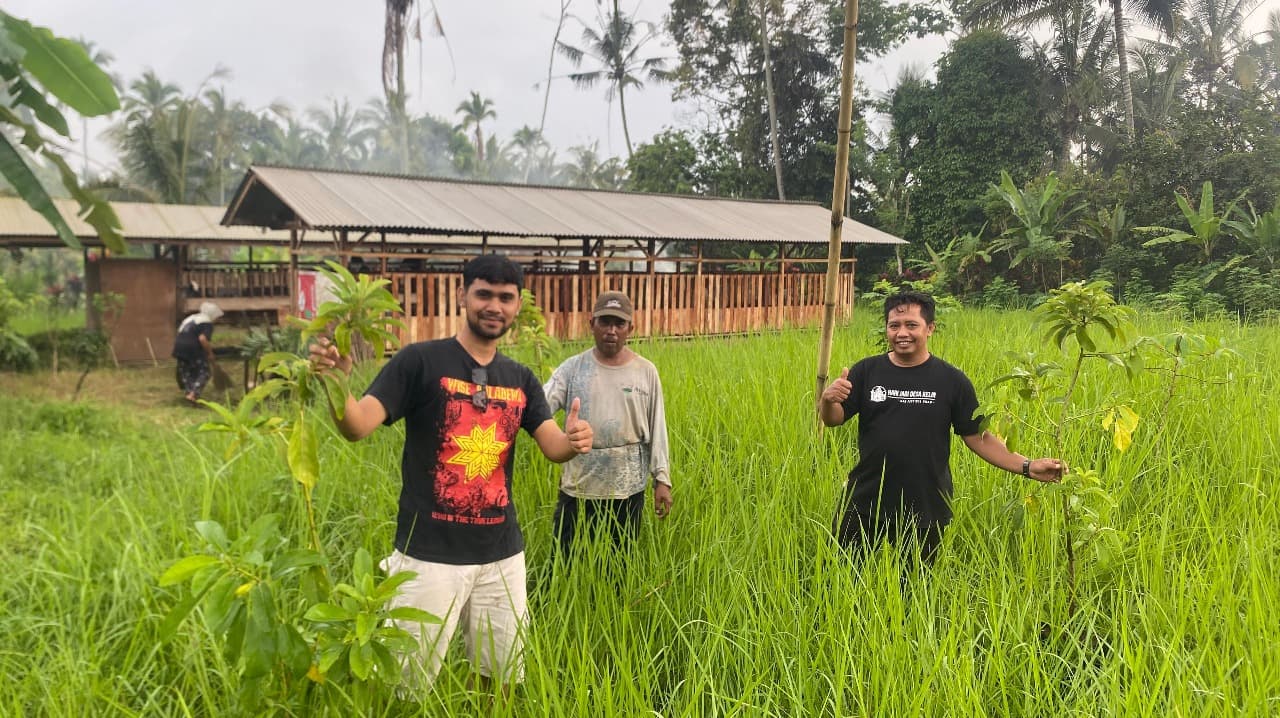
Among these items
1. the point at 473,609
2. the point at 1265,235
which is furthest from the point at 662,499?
the point at 1265,235

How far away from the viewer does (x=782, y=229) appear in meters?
13.3

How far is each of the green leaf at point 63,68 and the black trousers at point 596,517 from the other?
2.29 metres

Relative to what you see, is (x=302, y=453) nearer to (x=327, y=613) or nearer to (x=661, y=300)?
(x=327, y=613)

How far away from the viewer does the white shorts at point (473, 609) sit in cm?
215

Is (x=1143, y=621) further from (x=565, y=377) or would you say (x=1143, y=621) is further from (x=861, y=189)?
(x=861, y=189)

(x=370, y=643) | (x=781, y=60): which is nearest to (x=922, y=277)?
(x=781, y=60)

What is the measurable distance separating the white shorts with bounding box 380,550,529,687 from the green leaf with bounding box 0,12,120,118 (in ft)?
5.15

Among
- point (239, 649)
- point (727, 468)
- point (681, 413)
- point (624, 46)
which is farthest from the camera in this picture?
point (624, 46)

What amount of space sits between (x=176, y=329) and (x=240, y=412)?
542 inches

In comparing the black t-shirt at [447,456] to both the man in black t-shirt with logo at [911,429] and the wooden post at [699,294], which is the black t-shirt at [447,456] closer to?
the man in black t-shirt with logo at [911,429]

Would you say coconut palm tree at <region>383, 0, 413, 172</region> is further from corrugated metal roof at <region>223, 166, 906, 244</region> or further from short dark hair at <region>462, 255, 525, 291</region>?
short dark hair at <region>462, 255, 525, 291</region>

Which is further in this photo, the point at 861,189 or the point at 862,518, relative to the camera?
the point at 861,189

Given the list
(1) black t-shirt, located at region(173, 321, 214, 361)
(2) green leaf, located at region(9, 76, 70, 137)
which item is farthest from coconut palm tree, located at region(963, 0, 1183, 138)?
(2) green leaf, located at region(9, 76, 70, 137)

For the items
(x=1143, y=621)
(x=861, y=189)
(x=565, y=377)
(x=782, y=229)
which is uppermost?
(x=861, y=189)
